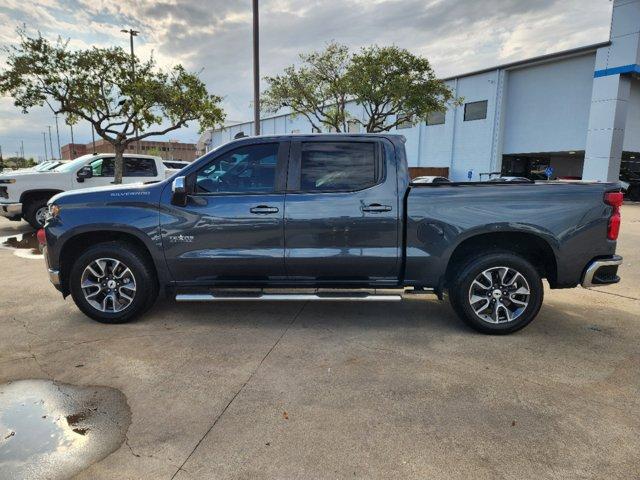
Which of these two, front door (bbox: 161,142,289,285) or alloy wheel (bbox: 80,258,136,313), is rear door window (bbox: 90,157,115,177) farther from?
front door (bbox: 161,142,289,285)

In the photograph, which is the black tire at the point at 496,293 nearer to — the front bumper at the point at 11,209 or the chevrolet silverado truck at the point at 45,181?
the chevrolet silverado truck at the point at 45,181

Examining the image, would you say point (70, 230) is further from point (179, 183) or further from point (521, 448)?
point (521, 448)

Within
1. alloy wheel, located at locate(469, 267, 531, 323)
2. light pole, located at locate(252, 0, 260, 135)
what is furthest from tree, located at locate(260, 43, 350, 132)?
alloy wheel, located at locate(469, 267, 531, 323)

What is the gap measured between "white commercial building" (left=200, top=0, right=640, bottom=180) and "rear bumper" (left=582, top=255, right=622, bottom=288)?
24.3 metres

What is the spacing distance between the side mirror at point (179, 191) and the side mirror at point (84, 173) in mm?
8331

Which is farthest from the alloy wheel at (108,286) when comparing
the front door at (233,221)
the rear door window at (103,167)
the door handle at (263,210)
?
the rear door window at (103,167)

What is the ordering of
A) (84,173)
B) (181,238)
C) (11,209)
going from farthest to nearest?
(84,173) → (11,209) → (181,238)

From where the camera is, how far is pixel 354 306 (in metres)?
5.39

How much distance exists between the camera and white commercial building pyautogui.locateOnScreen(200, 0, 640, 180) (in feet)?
85.1

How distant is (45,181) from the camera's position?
1091 centimetres

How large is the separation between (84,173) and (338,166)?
9.40 metres

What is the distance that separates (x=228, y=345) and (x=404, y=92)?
20.1 metres

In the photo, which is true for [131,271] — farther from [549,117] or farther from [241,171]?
[549,117]

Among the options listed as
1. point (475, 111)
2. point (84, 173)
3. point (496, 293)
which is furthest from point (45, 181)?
point (475, 111)
